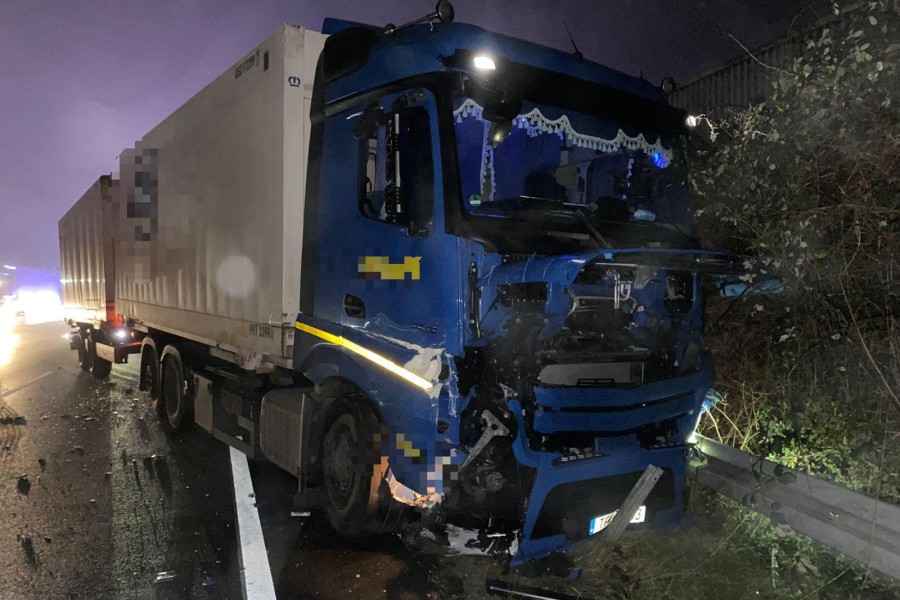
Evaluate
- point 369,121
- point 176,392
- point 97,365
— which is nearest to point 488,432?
point 369,121

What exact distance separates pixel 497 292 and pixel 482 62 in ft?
4.20

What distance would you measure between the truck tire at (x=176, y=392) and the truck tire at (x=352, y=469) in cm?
341

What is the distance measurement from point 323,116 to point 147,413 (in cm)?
620

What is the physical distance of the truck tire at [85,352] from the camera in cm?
1234

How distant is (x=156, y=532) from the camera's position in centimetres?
454

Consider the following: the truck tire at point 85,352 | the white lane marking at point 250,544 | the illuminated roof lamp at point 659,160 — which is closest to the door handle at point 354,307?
the white lane marking at point 250,544

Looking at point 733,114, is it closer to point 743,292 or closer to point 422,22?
point 743,292

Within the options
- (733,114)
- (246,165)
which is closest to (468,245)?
(246,165)

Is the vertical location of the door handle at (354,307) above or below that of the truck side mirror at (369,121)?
below

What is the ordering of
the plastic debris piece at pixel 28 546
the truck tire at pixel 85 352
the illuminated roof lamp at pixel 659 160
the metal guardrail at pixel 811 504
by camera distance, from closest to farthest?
the metal guardrail at pixel 811 504 < the plastic debris piece at pixel 28 546 < the illuminated roof lamp at pixel 659 160 < the truck tire at pixel 85 352

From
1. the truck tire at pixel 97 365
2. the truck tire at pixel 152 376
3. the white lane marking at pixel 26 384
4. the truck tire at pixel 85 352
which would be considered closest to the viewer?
the truck tire at pixel 152 376

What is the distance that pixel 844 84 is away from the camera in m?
4.22

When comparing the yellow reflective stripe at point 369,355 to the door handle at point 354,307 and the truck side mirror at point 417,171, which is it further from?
the truck side mirror at point 417,171

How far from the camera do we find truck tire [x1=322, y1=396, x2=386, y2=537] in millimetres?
3926
